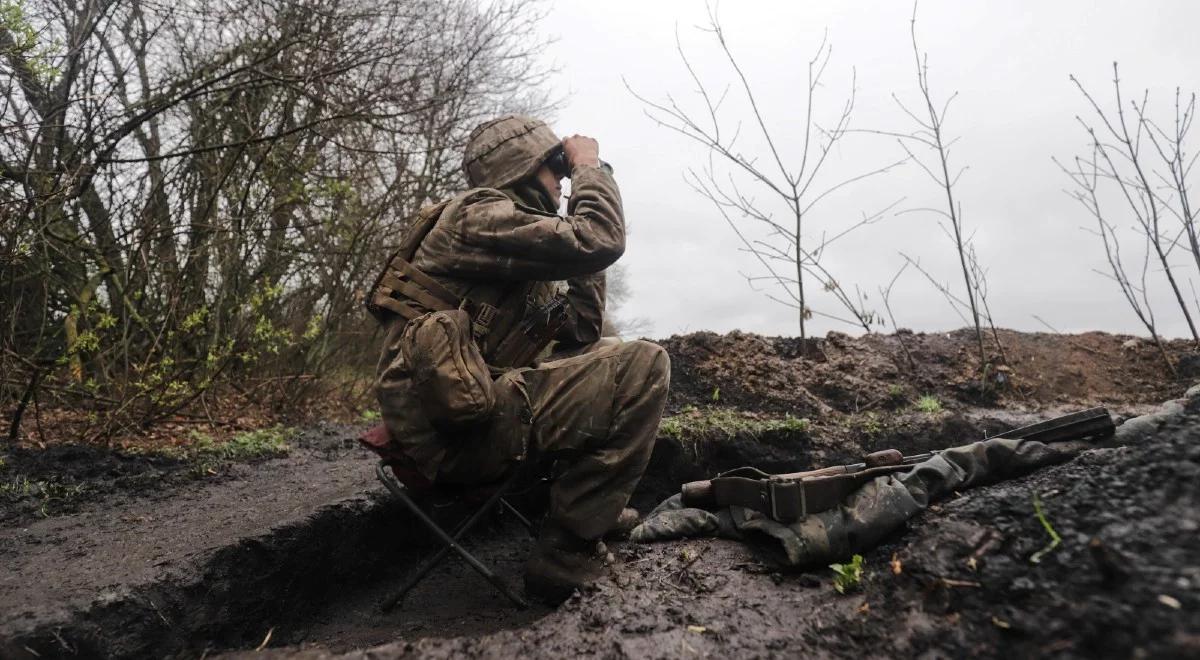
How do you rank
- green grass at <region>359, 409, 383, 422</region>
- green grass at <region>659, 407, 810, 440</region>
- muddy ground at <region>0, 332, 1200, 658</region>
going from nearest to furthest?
muddy ground at <region>0, 332, 1200, 658</region>
green grass at <region>659, 407, 810, 440</region>
green grass at <region>359, 409, 383, 422</region>

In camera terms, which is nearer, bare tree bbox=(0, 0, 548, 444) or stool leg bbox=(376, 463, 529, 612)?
stool leg bbox=(376, 463, 529, 612)

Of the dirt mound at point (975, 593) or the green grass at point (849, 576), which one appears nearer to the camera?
the dirt mound at point (975, 593)

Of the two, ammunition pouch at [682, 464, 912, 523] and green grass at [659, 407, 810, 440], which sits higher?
green grass at [659, 407, 810, 440]

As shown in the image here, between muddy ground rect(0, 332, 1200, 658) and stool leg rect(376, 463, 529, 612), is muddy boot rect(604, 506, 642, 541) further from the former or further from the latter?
stool leg rect(376, 463, 529, 612)

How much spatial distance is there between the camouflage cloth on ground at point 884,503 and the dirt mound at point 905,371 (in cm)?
273

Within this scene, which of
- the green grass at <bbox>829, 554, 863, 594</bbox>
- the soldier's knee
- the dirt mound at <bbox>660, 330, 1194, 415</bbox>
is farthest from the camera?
the dirt mound at <bbox>660, 330, 1194, 415</bbox>

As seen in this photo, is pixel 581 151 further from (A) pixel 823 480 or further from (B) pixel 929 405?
(B) pixel 929 405

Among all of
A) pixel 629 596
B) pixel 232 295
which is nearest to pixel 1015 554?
pixel 629 596

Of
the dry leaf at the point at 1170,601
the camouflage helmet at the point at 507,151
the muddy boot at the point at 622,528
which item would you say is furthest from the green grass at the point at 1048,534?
the camouflage helmet at the point at 507,151

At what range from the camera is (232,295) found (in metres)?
6.70

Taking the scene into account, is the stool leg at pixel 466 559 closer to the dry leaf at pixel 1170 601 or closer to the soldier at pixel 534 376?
the soldier at pixel 534 376

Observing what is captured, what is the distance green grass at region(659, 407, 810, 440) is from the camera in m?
3.97

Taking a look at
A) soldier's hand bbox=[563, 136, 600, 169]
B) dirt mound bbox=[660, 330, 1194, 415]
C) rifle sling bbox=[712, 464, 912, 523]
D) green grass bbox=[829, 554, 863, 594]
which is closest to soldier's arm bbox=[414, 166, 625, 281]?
soldier's hand bbox=[563, 136, 600, 169]

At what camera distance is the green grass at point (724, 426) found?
13.0ft
